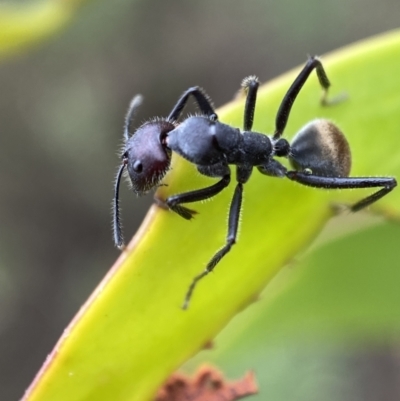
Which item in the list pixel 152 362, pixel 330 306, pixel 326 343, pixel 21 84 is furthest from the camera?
pixel 21 84

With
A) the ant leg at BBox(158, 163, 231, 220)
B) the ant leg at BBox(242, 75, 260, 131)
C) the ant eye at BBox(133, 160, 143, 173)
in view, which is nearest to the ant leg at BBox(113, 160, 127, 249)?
the ant eye at BBox(133, 160, 143, 173)

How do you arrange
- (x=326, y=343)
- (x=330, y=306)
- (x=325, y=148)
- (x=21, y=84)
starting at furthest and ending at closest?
(x=21, y=84)
(x=326, y=343)
(x=330, y=306)
(x=325, y=148)

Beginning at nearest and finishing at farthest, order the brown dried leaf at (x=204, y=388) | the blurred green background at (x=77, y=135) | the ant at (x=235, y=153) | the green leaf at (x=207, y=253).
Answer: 1. the green leaf at (x=207, y=253)
2. the brown dried leaf at (x=204, y=388)
3. the ant at (x=235, y=153)
4. the blurred green background at (x=77, y=135)

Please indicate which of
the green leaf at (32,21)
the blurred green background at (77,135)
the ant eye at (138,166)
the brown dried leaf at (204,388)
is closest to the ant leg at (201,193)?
the ant eye at (138,166)

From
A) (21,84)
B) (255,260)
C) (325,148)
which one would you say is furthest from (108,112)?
(255,260)

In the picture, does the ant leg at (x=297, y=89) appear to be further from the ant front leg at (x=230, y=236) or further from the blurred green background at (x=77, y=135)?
the blurred green background at (x=77, y=135)

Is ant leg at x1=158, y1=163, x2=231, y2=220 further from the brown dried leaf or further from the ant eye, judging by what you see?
the brown dried leaf

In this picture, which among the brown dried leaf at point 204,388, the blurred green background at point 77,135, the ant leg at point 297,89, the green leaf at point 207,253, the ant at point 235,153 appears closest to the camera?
the green leaf at point 207,253

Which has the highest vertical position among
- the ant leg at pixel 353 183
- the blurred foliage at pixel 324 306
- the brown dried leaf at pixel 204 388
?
the ant leg at pixel 353 183

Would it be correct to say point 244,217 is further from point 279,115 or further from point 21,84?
point 21,84
